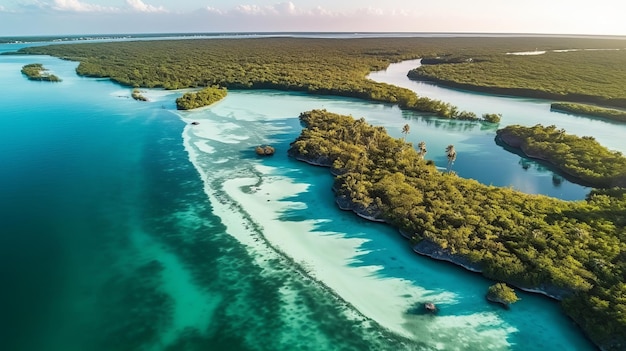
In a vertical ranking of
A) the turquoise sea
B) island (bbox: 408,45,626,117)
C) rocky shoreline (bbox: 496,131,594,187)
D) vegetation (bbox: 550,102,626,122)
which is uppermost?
island (bbox: 408,45,626,117)

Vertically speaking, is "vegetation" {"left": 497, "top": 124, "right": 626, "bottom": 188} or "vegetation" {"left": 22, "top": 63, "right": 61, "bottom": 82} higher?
"vegetation" {"left": 22, "top": 63, "right": 61, "bottom": 82}

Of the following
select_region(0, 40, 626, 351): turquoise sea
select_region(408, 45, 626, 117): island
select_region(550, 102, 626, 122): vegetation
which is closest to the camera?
select_region(0, 40, 626, 351): turquoise sea

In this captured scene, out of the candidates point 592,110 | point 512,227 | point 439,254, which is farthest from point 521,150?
point 439,254

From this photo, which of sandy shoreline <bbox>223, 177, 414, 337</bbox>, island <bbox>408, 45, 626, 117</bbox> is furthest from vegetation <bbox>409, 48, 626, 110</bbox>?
sandy shoreline <bbox>223, 177, 414, 337</bbox>

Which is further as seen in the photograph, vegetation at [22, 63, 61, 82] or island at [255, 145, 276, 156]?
vegetation at [22, 63, 61, 82]

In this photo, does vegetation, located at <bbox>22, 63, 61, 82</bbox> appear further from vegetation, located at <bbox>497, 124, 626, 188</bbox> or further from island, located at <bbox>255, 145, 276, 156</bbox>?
vegetation, located at <bbox>497, 124, 626, 188</bbox>

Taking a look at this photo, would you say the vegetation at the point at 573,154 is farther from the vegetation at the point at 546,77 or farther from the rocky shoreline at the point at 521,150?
the vegetation at the point at 546,77

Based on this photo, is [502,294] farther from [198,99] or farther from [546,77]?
[546,77]
